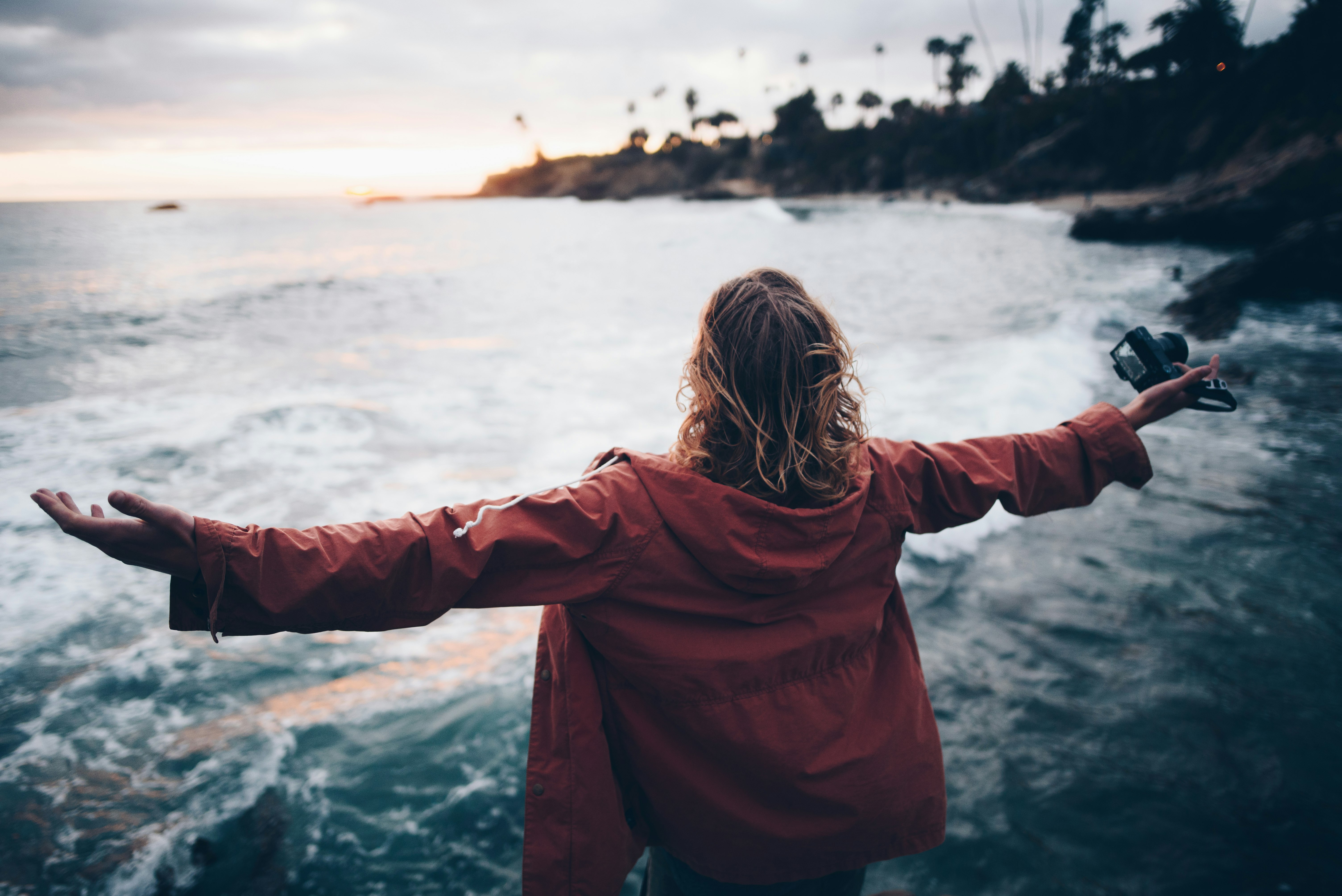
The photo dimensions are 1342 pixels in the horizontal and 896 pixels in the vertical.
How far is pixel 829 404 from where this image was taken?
4.63 feet

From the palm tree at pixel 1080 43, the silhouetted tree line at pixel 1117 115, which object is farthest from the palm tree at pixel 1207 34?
the palm tree at pixel 1080 43

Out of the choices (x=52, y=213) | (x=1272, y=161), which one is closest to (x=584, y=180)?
(x=52, y=213)

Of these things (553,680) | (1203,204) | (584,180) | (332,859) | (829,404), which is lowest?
(332,859)

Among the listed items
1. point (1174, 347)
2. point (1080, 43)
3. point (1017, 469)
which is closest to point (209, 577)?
point (1017, 469)

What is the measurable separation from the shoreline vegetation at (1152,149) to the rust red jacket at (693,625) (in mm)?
13218

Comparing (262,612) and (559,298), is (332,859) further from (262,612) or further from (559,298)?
(559,298)

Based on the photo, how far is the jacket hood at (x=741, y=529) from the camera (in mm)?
1300

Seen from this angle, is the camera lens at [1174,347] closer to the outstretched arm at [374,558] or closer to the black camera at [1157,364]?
the black camera at [1157,364]

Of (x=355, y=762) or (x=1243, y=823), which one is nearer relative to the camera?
(x=1243, y=823)

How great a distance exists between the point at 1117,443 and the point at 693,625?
1310 mm

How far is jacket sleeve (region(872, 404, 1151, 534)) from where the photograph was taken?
1604 millimetres

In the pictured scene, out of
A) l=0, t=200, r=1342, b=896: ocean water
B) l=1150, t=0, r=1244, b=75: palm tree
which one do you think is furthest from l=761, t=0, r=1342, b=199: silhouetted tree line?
l=0, t=200, r=1342, b=896: ocean water

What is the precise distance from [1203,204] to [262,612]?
29751 millimetres

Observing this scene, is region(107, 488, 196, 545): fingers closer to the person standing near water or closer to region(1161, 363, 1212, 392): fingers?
the person standing near water
